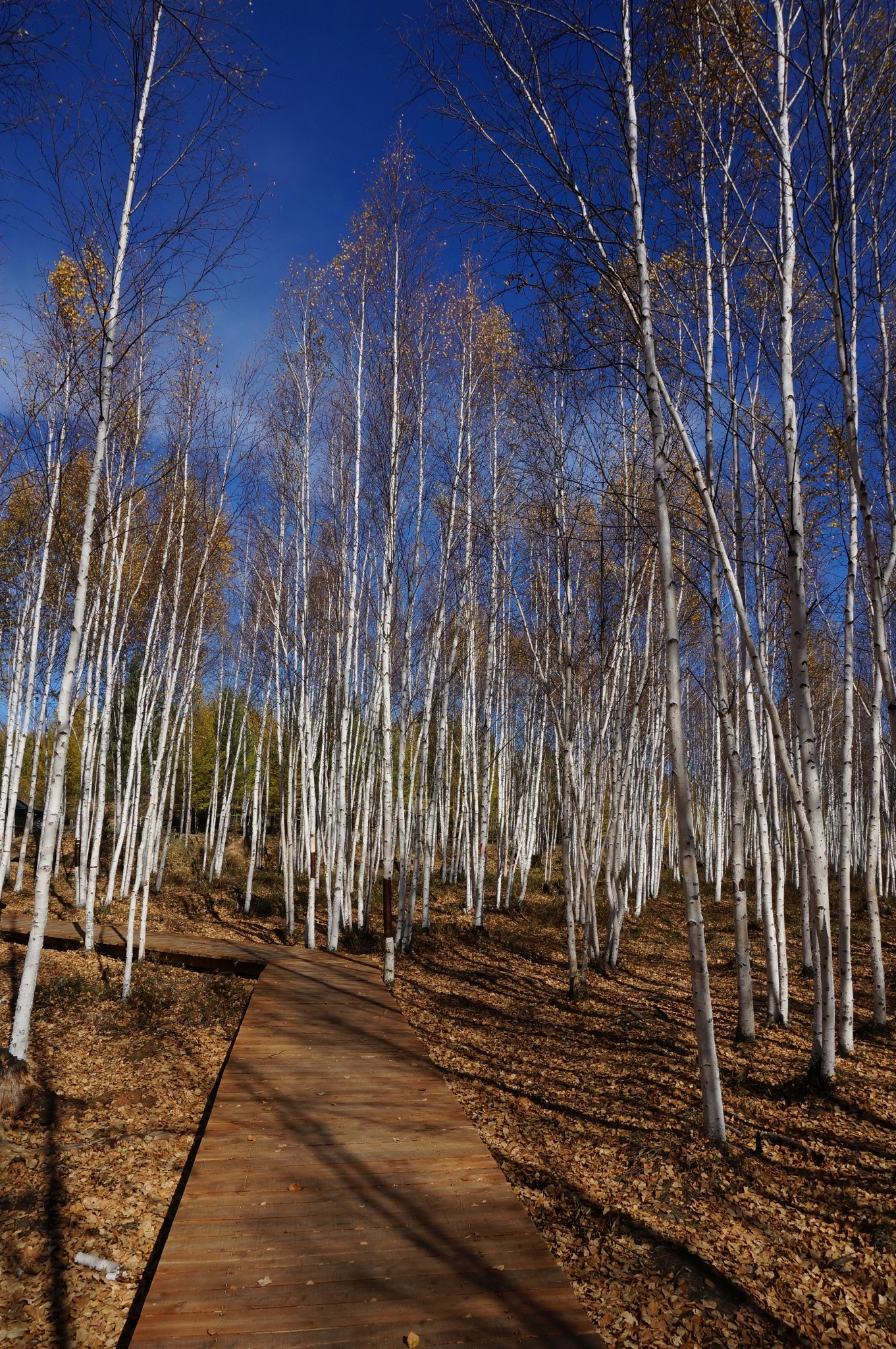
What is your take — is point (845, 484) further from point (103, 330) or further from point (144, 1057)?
point (144, 1057)

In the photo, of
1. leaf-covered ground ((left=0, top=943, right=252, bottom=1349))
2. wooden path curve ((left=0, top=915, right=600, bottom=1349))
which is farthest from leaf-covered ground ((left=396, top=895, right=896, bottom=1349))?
leaf-covered ground ((left=0, top=943, right=252, bottom=1349))

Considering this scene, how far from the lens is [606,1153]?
4.07 meters

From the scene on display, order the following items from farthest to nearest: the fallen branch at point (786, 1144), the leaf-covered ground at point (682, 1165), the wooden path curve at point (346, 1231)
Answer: the fallen branch at point (786, 1144) → the leaf-covered ground at point (682, 1165) → the wooden path curve at point (346, 1231)

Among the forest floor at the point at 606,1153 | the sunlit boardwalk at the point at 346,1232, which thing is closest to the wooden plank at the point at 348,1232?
the sunlit boardwalk at the point at 346,1232

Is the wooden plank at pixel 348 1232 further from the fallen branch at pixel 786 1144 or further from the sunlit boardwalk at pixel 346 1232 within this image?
the fallen branch at pixel 786 1144

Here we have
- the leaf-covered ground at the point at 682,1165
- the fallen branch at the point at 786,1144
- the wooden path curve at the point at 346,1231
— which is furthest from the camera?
the fallen branch at the point at 786,1144

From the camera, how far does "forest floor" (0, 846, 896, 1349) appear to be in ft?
9.09

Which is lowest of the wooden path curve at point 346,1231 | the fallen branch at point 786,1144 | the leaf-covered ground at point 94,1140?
the leaf-covered ground at point 94,1140

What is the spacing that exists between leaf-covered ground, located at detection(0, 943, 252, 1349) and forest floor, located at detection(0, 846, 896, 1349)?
0.02m

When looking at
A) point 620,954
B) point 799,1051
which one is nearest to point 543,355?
point 799,1051

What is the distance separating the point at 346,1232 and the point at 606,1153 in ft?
5.63

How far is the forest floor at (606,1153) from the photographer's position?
2771 millimetres

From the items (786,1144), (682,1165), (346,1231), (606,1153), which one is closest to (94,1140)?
(346,1231)

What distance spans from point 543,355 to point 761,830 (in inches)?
225
